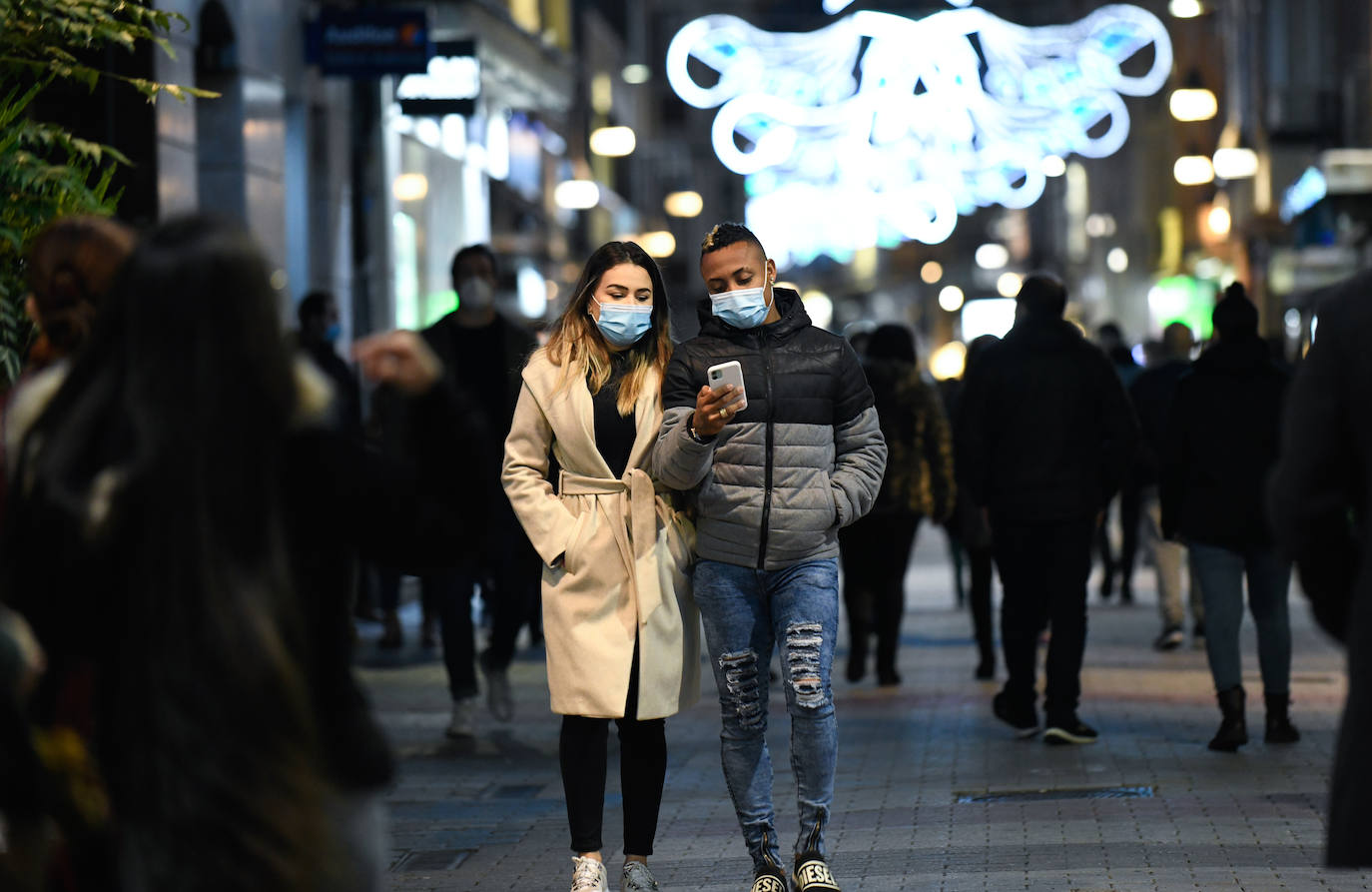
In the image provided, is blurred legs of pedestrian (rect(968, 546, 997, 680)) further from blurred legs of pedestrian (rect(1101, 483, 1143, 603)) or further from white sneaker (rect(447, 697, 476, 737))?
white sneaker (rect(447, 697, 476, 737))

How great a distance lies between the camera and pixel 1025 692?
10.1 m

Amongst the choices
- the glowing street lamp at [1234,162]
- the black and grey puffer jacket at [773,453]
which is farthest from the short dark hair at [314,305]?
the glowing street lamp at [1234,162]

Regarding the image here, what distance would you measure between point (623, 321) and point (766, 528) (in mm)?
783

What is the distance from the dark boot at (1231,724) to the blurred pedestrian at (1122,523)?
6054 mm

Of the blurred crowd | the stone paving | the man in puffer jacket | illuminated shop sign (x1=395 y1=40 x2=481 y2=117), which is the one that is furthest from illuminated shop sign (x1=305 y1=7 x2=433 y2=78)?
the man in puffer jacket

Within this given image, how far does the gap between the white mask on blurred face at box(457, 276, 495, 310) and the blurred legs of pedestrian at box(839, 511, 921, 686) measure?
305 centimetres

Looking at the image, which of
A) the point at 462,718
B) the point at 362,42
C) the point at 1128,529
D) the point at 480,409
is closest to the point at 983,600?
the point at 462,718

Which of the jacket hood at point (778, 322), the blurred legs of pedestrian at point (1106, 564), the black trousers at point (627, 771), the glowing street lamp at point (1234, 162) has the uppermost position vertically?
the glowing street lamp at point (1234, 162)

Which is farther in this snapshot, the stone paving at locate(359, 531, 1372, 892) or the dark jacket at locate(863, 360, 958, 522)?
the dark jacket at locate(863, 360, 958, 522)

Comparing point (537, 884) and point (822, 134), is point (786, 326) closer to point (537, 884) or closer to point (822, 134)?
point (537, 884)

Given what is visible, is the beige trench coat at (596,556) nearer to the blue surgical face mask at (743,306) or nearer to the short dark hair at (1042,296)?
the blue surgical face mask at (743,306)

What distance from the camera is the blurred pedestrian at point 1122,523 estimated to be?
1586 cm

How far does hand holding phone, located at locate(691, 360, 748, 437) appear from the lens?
236 inches

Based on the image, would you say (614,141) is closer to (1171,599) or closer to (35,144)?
(1171,599)
